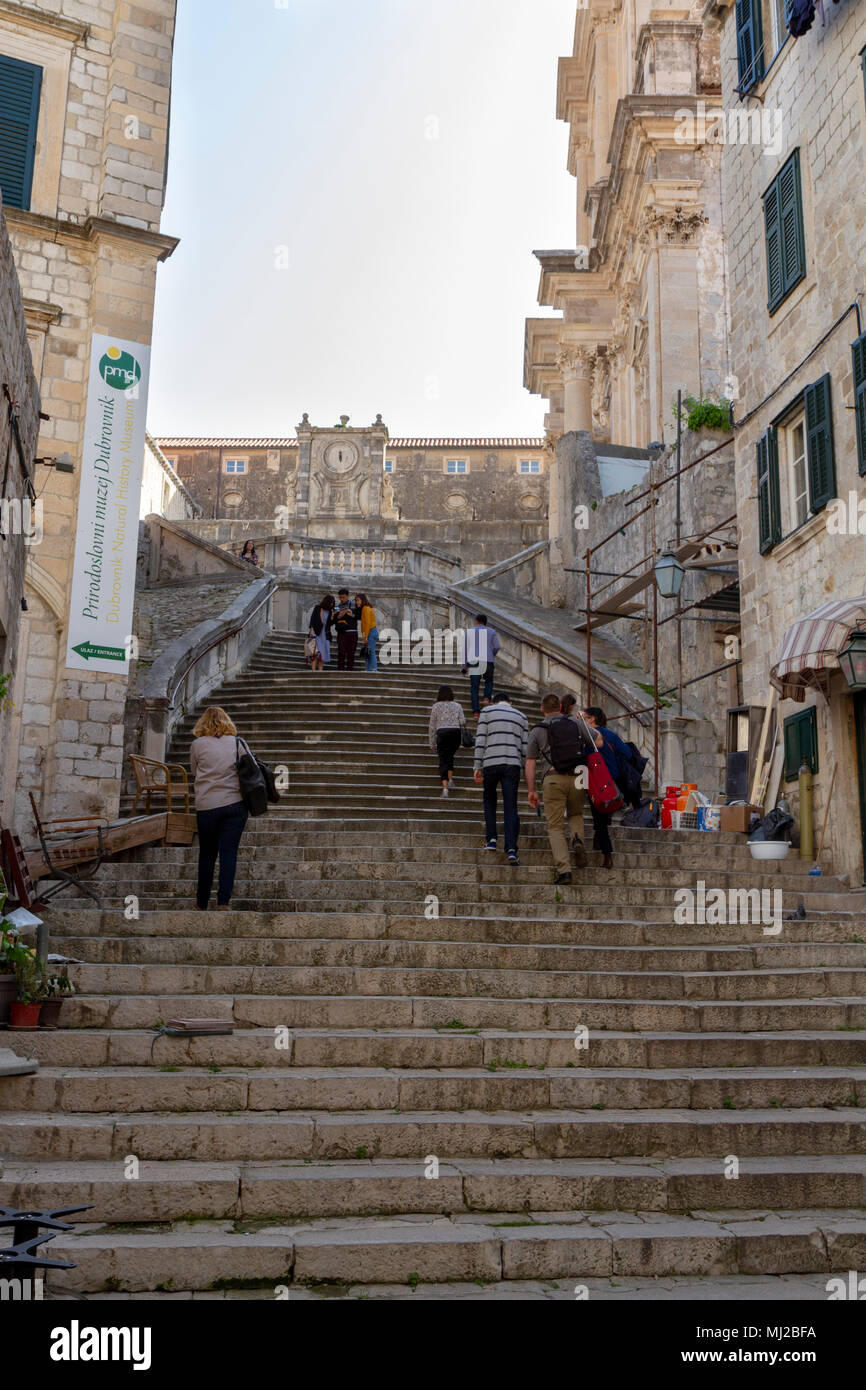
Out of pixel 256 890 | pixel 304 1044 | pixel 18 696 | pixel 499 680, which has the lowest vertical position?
pixel 304 1044

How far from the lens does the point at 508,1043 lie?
7305 millimetres

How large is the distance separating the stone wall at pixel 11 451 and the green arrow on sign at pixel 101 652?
3.67m

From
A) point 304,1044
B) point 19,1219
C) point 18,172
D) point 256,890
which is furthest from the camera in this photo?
point 18,172

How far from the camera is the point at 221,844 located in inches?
375

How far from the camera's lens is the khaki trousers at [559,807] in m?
10.8

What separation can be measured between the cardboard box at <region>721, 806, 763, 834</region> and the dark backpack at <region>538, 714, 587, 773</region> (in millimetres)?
2913

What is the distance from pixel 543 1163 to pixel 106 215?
1421 centimetres

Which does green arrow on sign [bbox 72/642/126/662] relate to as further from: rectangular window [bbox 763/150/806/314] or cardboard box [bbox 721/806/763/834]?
rectangular window [bbox 763/150/806/314]

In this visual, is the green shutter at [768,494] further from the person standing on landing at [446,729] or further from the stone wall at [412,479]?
the stone wall at [412,479]

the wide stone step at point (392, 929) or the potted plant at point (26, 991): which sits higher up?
the wide stone step at point (392, 929)

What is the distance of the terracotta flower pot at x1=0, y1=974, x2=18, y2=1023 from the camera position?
7375 millimetres

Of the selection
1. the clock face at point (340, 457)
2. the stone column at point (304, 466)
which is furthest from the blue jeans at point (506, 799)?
the clock face at point (340, 457)
